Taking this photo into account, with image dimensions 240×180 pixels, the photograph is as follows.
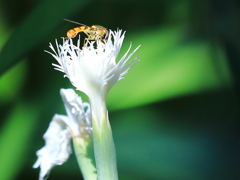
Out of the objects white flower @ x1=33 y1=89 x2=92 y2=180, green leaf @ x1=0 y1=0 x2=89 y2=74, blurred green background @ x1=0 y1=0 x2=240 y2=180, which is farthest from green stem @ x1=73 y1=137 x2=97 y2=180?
blurred green background @ x1=0 y1=0 x2=240 y2=180

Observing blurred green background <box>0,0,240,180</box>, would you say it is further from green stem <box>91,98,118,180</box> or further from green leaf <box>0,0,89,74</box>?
green stem <box>91,98,118,180</box>

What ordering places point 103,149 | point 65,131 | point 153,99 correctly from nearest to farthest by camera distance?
1. point 103,149
2. point 65,131
3. point 153,99

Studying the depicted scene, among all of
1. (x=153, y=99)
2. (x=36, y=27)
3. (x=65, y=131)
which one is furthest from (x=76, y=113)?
(x=153, y=99)

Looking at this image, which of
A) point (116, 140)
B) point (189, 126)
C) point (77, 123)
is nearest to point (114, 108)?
point (116, 140)

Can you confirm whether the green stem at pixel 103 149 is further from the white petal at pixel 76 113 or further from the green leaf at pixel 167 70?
the green leaf at pixel 167 70

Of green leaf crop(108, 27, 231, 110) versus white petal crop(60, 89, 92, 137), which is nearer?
white petal crop(60, 89, 92, 137)

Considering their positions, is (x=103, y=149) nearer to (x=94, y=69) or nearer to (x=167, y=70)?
(x=94, y=69)

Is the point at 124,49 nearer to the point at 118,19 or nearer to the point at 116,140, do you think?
the point at 118,19
